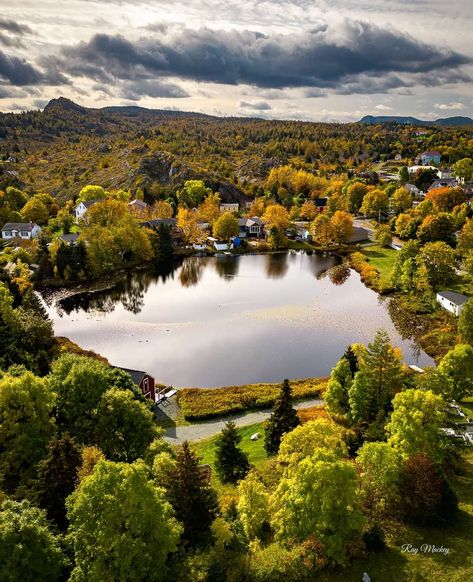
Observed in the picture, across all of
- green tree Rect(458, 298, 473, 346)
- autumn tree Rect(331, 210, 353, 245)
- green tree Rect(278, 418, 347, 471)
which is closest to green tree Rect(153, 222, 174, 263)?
autumn tree Rect(331, 210, 353, 245)

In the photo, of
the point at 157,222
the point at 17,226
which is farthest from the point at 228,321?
the point at 17,226

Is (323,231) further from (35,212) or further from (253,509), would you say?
(253,509)

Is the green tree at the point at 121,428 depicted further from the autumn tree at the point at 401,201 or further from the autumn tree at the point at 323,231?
the autumn tree at the point at 401,201

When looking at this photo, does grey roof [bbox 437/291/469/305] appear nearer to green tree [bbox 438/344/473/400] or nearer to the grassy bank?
green tree [bbox 438/344/473/400]

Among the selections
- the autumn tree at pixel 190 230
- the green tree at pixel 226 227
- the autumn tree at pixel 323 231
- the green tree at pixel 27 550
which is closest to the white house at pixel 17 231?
the autumn tree at pixel 190 230

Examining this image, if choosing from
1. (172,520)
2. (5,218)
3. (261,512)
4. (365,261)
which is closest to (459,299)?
(365,261)
